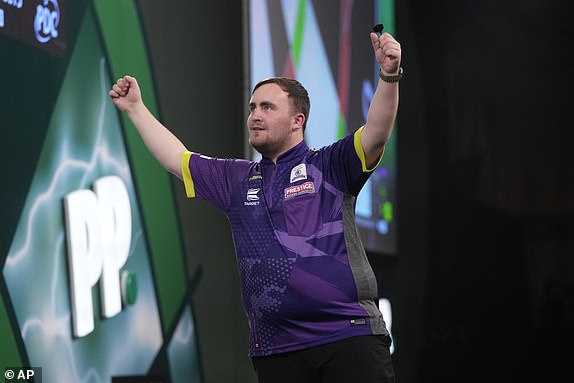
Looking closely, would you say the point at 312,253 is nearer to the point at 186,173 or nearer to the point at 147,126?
the point at 186,173

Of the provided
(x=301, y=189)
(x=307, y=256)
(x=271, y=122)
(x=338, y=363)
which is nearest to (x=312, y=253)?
(x=307, y=256)

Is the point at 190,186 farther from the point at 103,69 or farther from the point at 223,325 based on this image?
the point at 223,325

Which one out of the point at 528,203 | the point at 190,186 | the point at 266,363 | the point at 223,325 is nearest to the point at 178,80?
the point at 223,325

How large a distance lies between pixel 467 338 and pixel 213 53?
3074 millimetres

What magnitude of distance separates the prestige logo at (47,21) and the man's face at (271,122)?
87cm

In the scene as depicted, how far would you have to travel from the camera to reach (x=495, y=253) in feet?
21.3

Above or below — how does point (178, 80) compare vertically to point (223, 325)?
above

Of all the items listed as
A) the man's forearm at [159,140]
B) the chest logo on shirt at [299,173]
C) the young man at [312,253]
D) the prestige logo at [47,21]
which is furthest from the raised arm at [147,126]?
the prestige logo at [47,21]

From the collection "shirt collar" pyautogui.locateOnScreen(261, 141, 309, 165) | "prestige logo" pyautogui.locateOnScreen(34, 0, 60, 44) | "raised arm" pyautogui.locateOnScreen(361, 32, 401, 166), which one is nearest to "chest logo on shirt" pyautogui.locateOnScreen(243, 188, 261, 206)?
"shirt collar" pyautogui.locateOnScreen(261, 141, 309, 165)

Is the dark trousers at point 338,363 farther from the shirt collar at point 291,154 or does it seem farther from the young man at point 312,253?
the shirt collar at point 291,154

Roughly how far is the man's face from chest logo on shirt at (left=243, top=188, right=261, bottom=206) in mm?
112

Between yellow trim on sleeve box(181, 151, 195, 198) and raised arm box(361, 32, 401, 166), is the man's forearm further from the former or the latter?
raised arm box(361, 32, 401, 166)

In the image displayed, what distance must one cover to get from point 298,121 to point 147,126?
427 mm

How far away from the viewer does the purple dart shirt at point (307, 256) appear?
2312 mm
